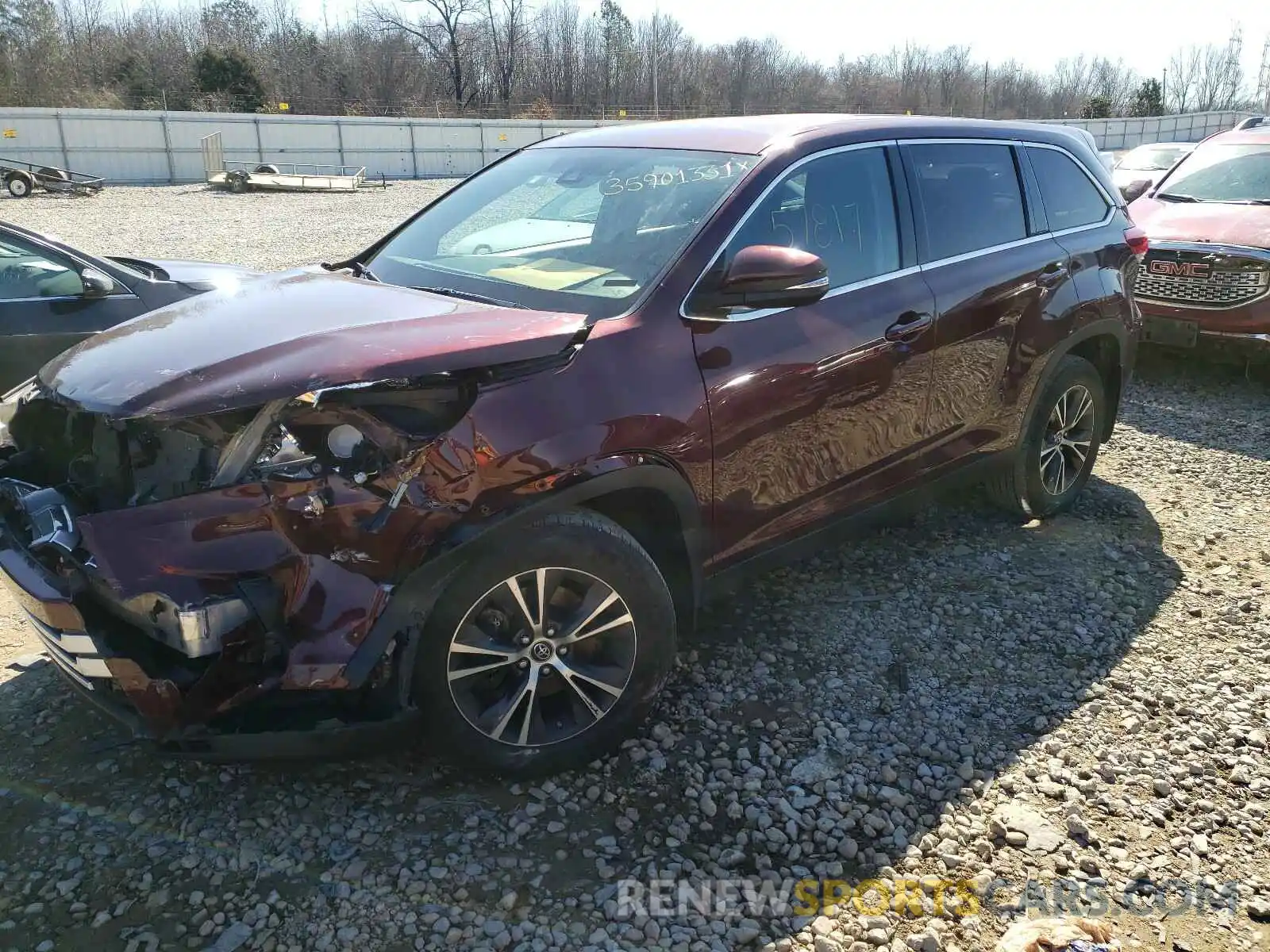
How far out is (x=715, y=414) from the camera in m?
3.06

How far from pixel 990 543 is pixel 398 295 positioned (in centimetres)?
313

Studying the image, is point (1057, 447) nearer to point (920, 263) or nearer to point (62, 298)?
point (920, 263)

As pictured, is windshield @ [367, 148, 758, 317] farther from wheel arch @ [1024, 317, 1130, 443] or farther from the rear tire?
the rear tire

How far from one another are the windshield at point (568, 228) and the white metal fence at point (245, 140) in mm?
31003

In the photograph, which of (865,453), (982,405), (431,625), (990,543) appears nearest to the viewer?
(431,625)

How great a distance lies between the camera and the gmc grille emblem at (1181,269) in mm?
7359

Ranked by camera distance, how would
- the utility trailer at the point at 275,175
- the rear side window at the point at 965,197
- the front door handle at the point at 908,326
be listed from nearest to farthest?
the front door handle at the point at 908,326, the rear side window at the point at 965,197, the utility trailer at the point at 275,175

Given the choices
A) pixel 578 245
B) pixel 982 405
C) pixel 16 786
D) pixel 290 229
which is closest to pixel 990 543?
pixel 982 405

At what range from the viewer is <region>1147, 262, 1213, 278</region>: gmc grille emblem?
736cm

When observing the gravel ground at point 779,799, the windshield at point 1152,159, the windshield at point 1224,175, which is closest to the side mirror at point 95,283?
the gravel ground at point 779,799

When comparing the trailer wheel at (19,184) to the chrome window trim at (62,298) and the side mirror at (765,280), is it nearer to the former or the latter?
the chrome window trim at (62,298)

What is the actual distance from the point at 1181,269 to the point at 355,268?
6575 millimetres

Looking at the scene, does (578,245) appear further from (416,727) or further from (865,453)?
(416,727)

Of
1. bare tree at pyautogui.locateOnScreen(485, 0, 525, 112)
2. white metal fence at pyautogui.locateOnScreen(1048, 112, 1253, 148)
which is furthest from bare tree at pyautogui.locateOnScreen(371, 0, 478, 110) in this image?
white metal fence at pyautogui.locateOnScreen(1048, 112, 1253, 148)
